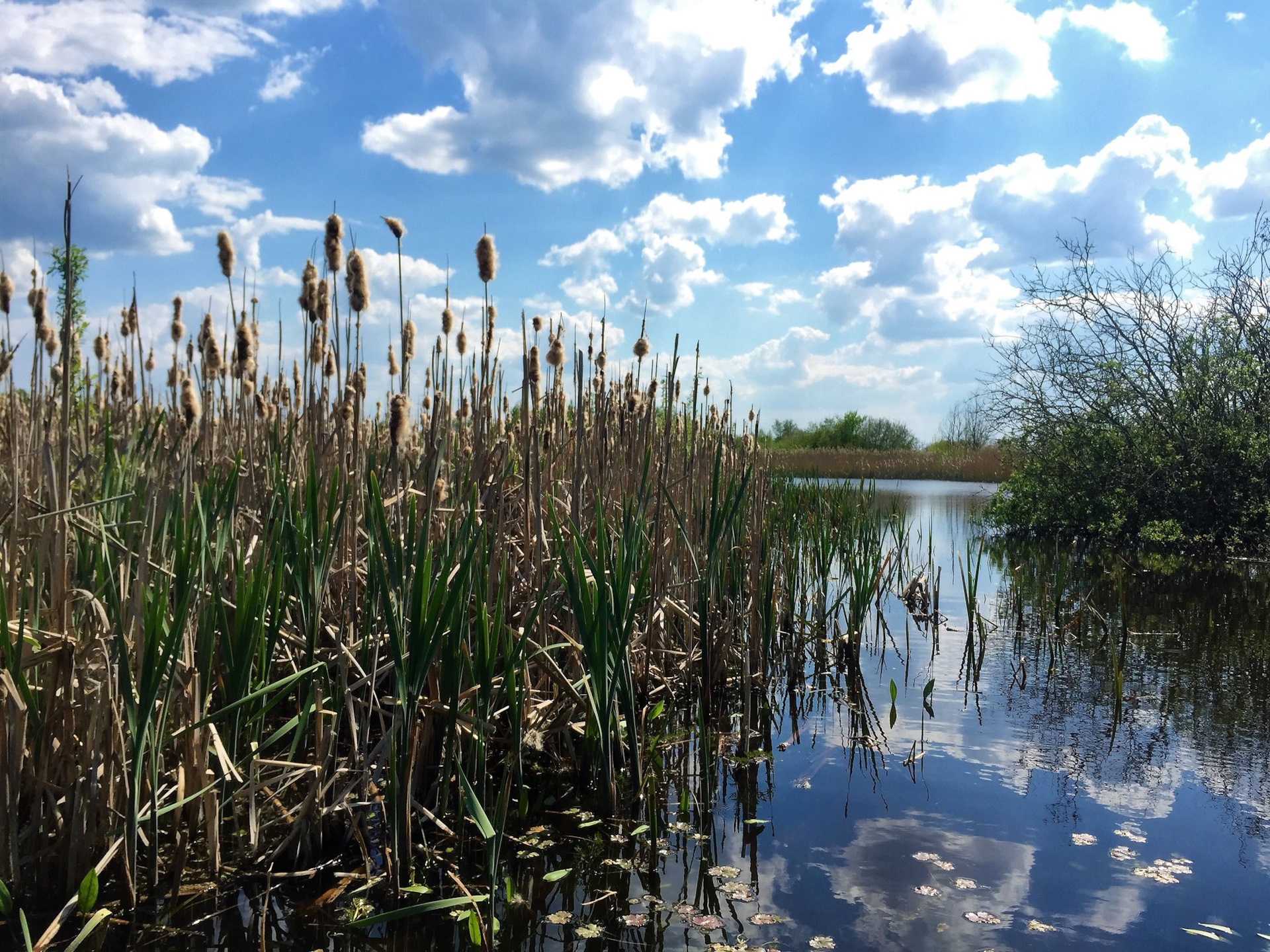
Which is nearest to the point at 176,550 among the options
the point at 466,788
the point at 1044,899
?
the point at 466,788

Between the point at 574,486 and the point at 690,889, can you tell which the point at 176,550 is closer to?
the point at 574,486

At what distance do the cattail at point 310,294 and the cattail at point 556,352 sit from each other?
1.41 m

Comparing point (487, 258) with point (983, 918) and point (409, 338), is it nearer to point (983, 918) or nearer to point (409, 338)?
point (409, 338)

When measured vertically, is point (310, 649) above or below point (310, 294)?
below

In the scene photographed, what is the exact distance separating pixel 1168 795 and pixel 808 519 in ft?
12.9

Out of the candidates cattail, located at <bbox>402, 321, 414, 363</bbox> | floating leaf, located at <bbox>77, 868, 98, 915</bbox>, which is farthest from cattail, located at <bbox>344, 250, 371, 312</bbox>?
floating leaf, located at <bbox>77, 868, 98, 915</bbox>

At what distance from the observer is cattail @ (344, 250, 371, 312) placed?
3021mm

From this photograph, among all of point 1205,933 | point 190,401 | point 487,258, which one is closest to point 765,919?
point 1205,933

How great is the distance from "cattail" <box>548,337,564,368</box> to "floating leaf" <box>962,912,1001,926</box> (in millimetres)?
3148

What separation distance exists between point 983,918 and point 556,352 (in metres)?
3.20

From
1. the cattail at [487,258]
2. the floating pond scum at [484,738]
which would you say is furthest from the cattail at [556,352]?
the cattail at [487,258]

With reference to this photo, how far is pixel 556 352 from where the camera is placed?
4.49 metres

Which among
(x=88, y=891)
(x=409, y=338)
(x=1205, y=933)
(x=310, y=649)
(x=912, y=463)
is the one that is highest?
(x=409, y=338)

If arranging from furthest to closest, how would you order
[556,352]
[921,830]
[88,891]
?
[556,352], [921,830], [88,891]
